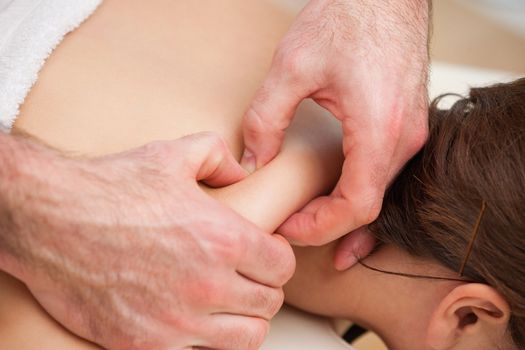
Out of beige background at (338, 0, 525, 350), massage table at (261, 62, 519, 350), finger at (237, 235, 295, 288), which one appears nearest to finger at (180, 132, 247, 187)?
finger at (237, 235, 295, 288)

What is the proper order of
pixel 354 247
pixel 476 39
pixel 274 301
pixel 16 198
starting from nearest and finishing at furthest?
Answer: pixel 16 198, pixel 274 301, pixel 354 247, pixel 476 39

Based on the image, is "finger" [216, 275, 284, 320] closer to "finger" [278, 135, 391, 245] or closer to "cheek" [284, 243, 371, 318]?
"finger" [278, 135, 391, 245]

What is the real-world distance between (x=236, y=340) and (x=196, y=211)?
0.20 meters

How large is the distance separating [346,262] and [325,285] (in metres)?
0.08

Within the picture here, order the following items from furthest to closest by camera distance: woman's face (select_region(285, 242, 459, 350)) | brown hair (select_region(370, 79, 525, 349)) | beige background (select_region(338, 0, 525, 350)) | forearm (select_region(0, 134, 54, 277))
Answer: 1. beige background (select_region(338, 0, 525, 350))
2. woman's face (select_region(285, 242, 459, 350))
3. brown hair (select_region(370, 79, 525, 349))
4. forearm (select_region(0, 134, 54, 277))

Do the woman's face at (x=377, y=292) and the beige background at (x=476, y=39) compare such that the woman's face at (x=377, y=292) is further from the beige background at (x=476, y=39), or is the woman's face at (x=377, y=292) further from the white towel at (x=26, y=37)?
the beige background at (x=476, y=39)

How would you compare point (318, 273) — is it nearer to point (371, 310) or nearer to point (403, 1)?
point (371, 310)

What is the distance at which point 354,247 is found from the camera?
3.70 feet

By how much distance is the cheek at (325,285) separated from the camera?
3.84 ft

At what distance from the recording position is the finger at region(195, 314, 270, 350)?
911 mm

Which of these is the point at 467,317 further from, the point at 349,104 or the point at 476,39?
the point at 476,39

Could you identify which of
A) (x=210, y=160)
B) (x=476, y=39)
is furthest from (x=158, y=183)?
(x=476, y=39)

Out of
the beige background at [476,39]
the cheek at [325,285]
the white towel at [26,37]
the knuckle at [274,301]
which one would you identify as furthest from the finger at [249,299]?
the beige background at [476,39]

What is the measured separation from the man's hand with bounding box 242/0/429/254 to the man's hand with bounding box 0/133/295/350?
0.16 meters
